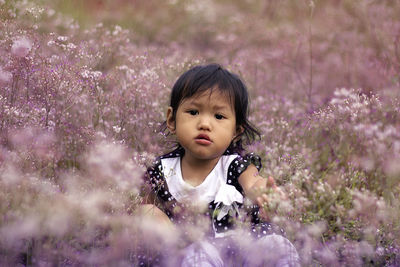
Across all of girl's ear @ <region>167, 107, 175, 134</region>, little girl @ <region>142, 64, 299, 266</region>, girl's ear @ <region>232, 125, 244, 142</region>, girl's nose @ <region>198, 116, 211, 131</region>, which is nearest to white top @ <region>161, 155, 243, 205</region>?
little girl @ <region>142, 64, 299, 266</region>

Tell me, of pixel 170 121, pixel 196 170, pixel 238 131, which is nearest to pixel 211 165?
pixel 196 170

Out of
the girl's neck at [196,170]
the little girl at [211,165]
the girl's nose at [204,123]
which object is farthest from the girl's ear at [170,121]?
the girl's nose at [204,123]

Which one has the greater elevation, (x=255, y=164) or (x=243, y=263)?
(x=255, y=164)

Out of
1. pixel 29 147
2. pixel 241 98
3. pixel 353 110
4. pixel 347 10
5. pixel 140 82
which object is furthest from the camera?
pixel 347 10

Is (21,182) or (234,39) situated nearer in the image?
(21,182)

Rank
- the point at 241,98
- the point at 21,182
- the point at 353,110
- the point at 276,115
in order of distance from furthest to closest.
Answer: the point at 276,115, the point at 353,110, the point at 241,98, the point at 21,182

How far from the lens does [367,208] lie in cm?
279

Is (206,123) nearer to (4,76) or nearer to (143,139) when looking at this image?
(143,139)

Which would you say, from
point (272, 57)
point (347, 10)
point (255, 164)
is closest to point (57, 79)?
point (255, 164)

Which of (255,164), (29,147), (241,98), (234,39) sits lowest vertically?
(234,39)

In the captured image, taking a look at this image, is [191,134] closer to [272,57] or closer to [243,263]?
[243,263]

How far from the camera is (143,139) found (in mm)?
4086

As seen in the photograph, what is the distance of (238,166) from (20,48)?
6.17 feet

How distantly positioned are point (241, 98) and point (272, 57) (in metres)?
4.19
